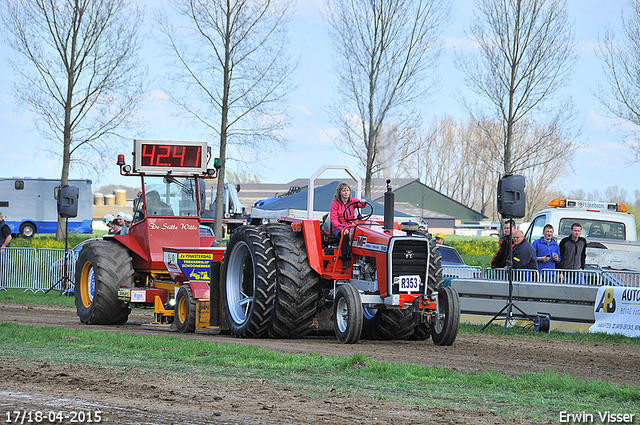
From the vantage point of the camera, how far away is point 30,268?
22.1 metres

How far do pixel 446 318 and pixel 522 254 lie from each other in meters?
4.85

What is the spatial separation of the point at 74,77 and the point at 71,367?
79.6ft

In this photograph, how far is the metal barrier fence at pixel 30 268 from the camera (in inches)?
858

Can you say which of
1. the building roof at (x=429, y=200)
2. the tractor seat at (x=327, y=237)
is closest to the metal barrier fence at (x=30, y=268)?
the tractor seat at (x=327, y=237)

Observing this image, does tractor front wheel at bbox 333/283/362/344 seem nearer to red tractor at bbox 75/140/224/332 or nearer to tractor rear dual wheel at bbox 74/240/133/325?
red tractor at bbox 75/140/224/332

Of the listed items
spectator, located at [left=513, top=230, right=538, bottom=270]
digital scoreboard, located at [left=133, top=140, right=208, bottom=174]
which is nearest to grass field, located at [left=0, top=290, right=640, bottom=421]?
digital scoreboard, located at [left=133, top=140, right=208, bottom=174]

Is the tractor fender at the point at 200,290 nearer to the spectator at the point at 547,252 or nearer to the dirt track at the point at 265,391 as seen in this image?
the dirt track at the point at 265,391

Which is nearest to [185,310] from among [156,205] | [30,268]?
[156,205]

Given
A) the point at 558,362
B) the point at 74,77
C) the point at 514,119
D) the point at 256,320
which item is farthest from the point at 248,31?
the point at 558,362

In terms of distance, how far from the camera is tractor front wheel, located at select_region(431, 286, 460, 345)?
380 inches

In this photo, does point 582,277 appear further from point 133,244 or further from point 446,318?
point 133,244

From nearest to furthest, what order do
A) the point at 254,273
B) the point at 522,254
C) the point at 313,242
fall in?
the point at 313,242 < the point at 254,273 < the point at 522,254

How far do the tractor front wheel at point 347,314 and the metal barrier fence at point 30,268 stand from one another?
1380cm

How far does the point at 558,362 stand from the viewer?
341 inches
